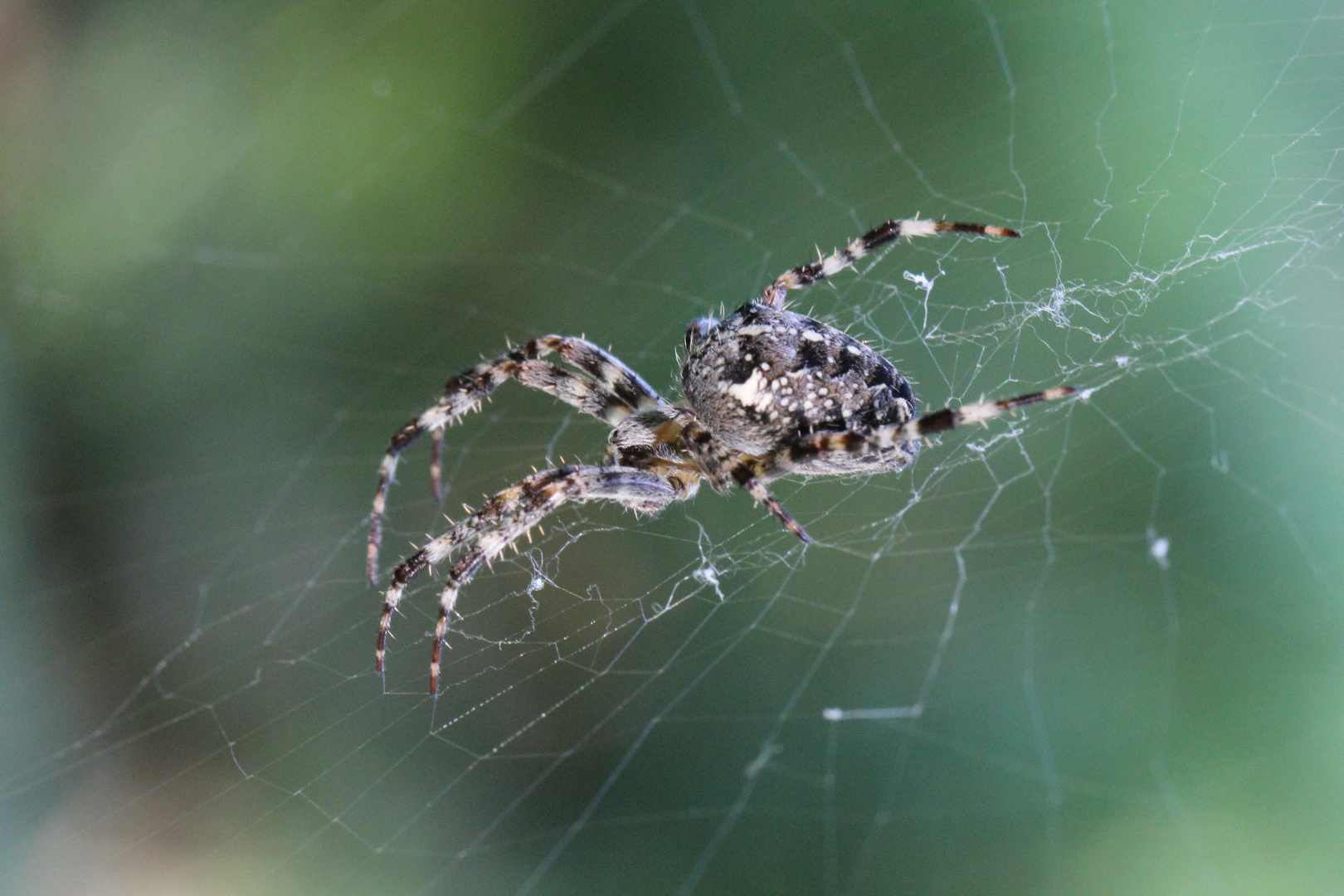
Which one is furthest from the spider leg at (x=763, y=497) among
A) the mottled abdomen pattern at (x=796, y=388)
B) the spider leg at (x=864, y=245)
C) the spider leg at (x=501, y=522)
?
the spider leg at (x=864, y=245)

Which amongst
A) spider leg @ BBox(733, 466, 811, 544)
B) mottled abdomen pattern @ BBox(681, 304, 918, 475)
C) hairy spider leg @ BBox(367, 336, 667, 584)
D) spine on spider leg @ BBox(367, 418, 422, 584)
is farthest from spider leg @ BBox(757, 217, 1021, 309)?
spine on spider leg @ BBox(367, 418, 422, 584)

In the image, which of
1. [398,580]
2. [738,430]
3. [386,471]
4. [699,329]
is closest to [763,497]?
[738,430]

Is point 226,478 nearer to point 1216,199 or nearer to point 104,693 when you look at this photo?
point 104,693

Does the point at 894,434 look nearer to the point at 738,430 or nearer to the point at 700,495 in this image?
the point at 738,430

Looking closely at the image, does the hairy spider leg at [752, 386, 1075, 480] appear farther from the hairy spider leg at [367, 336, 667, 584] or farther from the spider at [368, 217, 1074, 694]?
the hairy spider leg at [367, 336, 667, 584]

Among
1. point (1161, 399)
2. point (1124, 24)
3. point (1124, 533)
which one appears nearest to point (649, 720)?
point (1124, 533)
